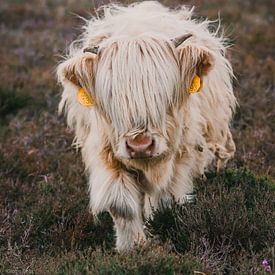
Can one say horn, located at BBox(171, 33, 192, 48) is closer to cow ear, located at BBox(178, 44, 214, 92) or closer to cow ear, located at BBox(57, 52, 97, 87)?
cow ear, located at BBox(178, 44, 214, 92)

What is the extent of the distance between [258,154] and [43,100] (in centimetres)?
326

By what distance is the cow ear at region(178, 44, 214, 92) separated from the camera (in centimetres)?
491

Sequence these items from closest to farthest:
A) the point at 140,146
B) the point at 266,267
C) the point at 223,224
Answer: the point at 266,267 < the point at 140,146 < the point at 223,224

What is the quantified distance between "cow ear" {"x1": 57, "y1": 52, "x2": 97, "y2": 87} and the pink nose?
60cm

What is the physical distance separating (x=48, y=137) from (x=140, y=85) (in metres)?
3.38

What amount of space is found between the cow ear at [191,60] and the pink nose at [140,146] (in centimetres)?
60

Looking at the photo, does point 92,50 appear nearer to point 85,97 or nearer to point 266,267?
point 85,97

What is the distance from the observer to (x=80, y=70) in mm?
4918

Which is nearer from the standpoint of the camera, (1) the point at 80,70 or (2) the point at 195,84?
(1) the point at 80,70

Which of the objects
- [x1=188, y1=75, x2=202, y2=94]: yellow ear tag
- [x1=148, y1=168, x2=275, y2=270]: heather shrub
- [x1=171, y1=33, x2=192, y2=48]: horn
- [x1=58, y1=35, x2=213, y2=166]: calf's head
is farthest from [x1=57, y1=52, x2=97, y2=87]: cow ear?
[x1=148, y1=168, x2=275, y2=270]: heather shrub

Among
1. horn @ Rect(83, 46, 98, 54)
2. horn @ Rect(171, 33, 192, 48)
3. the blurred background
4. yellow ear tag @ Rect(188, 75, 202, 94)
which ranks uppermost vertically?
horn @ Rect(171, 33, 192, 48)

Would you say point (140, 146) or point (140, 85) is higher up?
point (140, 85)

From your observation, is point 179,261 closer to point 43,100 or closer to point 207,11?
point 43,100

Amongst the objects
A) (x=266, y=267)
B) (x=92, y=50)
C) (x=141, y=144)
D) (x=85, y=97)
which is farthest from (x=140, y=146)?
(x=266, y=267)
